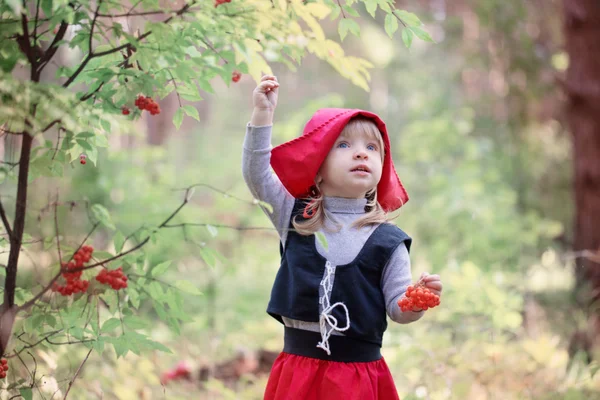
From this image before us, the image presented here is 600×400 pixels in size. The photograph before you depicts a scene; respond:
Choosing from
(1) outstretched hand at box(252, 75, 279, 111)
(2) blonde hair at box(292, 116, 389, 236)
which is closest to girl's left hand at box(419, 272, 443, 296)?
(2) blonde hair at box(292, 116, 389, 236)

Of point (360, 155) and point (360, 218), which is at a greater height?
point (360, 155)

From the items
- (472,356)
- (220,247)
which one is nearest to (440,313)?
(472,356)

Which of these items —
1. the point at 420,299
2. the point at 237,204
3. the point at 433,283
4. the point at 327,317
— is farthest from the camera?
the point at 237,204

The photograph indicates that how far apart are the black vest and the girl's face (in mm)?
181

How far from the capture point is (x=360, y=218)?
2.38 meters

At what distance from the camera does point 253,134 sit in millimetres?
2361

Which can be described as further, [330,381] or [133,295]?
[133,295]

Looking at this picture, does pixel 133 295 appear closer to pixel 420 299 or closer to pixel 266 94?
pixel 266 94

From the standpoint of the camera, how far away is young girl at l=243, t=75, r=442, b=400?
7.39ft

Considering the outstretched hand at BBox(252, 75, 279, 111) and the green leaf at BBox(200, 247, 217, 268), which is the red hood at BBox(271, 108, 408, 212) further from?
the green leaf at BBox(200, 247, 217, 268)

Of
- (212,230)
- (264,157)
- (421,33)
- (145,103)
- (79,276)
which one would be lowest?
(79,276)

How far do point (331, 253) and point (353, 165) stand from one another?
13.0 inches

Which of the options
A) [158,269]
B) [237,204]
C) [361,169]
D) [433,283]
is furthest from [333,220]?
[237,204]

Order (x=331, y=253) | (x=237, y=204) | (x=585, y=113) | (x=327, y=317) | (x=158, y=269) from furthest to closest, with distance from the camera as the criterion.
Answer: (x=585, y=113), (x=237, y=204), (x=158, y=269), (x=331, y=253), (x=327, y=317)
